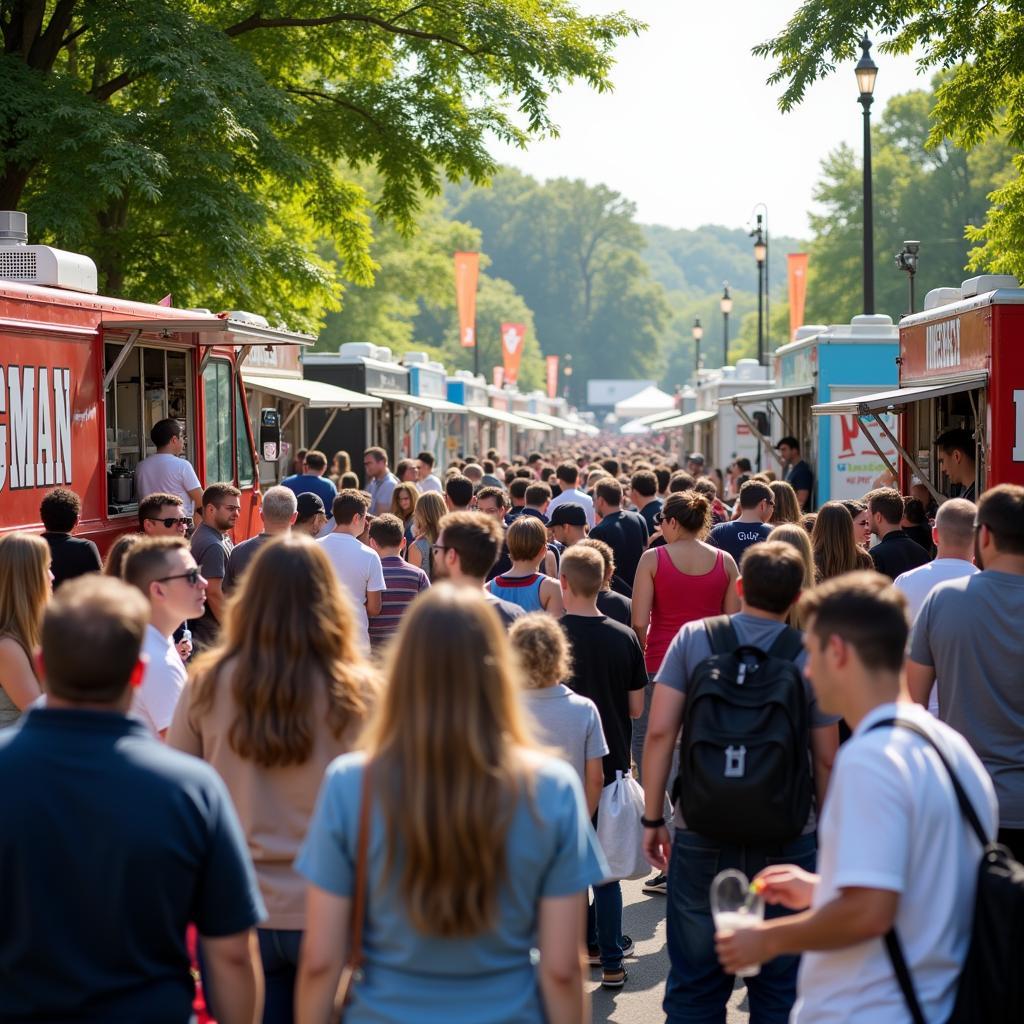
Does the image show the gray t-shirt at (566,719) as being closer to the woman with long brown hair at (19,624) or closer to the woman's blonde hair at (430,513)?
the woman with long brown hair at (19,624)

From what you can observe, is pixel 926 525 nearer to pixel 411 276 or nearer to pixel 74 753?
pixel 74 753

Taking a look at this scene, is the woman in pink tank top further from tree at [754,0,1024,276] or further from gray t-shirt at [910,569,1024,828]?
tree at [754,0,1024,276]

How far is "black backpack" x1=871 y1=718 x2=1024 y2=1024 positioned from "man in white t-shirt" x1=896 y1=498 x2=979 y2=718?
→ 133 inches

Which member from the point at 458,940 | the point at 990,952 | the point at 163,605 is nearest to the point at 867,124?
the point at 163,605

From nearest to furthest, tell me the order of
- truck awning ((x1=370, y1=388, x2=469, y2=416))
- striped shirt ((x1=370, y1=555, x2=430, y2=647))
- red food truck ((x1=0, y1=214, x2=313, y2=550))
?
striped shirt ((x1=370, y1=555, x2=430, y2=647)), red food truck ((x1=0, y1=214, x2=313, y2=550)), truck awning ((x1=370, y1=388, x2=469, y2=416))

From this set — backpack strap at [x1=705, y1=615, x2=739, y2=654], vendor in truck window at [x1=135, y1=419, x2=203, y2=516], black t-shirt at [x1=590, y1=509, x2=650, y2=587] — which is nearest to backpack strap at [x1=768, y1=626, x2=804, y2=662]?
backpack strap at [x1=705, y1=615, x2=739, y2=654]

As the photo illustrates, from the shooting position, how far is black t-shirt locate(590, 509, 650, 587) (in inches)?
414

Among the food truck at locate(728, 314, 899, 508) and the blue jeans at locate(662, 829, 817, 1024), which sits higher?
the food truck at locate(728, 314, 899, 508)

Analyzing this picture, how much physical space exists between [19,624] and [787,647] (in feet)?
8.91

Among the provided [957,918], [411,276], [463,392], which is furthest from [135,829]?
[411,276]

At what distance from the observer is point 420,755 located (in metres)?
2.72

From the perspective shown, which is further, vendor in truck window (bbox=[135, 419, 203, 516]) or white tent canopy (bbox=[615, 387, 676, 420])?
white tent canopy (bbox=[615, 387, 676, 420])

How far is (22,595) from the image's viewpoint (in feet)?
17.0

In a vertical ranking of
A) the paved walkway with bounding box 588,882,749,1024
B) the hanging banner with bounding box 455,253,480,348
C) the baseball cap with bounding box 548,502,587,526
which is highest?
the hanging banner with bounding box 455,253,480,348
